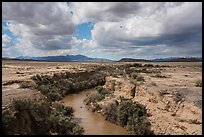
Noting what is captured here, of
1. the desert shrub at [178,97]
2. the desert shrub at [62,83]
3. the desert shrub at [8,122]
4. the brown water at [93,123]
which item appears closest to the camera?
the desert shrub at [8,122]

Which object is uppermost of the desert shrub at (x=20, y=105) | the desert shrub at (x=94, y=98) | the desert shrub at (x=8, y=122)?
the desert shrub at (x=20, y=105)

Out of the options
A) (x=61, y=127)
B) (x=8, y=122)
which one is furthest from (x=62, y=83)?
(x=8, y=122)

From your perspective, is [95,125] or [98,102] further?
[98,102]

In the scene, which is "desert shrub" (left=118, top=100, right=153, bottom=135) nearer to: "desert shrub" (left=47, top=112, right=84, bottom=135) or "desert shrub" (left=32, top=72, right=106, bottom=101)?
"desert shrub" (left=47, top=112, right=84, bottom=135)

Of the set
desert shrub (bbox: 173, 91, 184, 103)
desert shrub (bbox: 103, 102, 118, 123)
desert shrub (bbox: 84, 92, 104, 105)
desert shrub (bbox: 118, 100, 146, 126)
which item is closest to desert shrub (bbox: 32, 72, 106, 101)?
desert shrub (bbox: 84, 92, 104, 105)

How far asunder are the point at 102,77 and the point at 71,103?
423 inches

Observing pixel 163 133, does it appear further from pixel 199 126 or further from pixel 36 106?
pixel 36 106

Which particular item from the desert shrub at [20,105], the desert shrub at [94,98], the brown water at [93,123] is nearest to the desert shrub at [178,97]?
the brown water at [93,123]

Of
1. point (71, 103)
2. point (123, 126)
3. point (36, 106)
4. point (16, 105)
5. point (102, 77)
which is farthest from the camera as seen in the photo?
point (102, 77)

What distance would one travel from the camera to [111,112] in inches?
709

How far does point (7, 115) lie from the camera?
1064cm

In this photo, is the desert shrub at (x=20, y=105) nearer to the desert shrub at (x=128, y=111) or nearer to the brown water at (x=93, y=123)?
the brown water at (x=93, y=123)

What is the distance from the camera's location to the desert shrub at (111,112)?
17.6 metres

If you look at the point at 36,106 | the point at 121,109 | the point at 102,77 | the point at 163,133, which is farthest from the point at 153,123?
the point at 102,77
